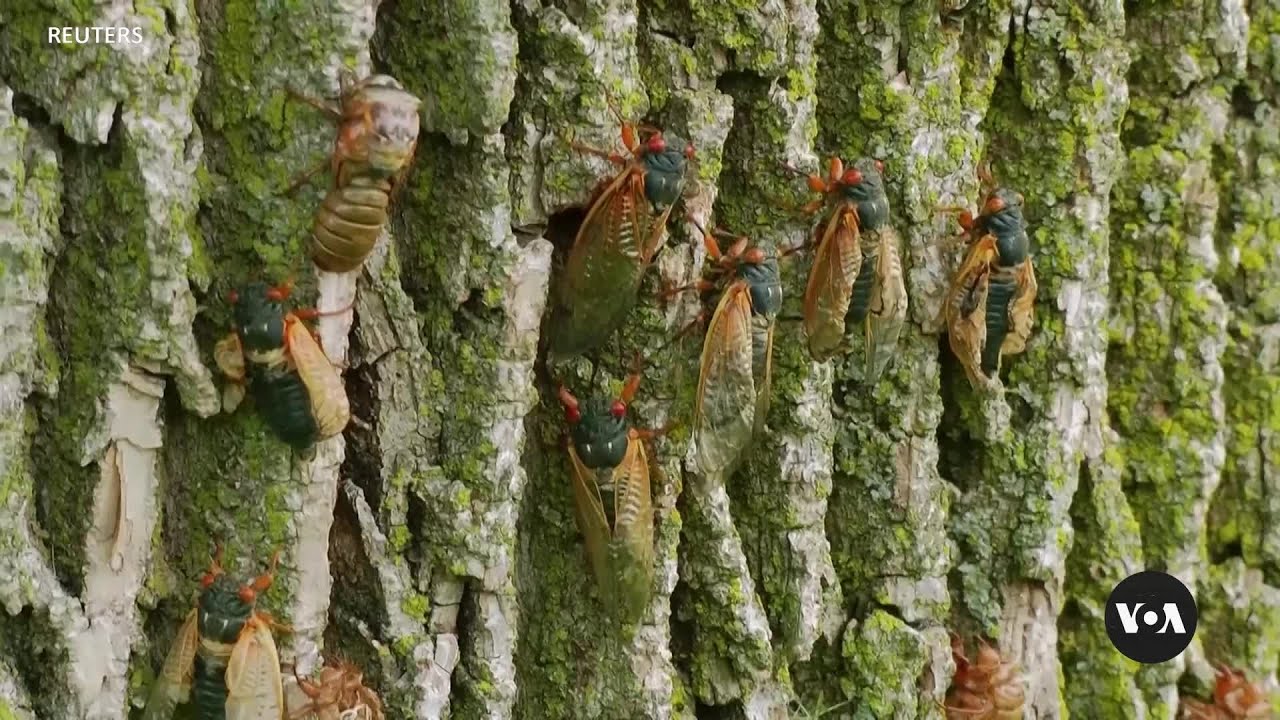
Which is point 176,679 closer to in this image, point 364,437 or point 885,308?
point 364,437

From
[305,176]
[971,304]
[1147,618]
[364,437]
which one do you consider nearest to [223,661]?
[364,437]

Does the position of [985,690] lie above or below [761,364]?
below

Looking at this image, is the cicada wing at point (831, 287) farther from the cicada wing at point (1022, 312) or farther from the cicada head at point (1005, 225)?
the cicada wing at point (1022, 312)

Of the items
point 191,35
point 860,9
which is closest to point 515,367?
point 191,35

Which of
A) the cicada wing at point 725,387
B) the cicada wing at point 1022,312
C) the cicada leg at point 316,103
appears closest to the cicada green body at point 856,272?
the cicada wing at point 725,387

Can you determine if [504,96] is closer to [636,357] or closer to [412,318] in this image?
[412,318]

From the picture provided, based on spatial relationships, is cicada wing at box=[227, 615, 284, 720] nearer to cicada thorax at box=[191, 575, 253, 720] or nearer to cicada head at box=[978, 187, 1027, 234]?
cicada thorax at box=[191, 575, 253, 720]
